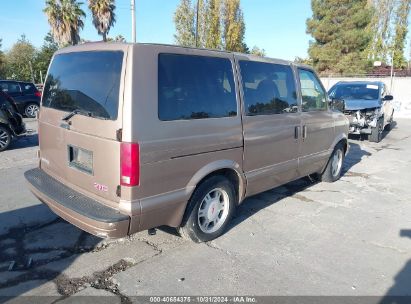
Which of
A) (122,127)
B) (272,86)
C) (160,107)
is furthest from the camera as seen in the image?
(272,86)

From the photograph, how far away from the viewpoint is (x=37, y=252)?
3.68 m

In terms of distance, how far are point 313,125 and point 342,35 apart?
34969 millimetres

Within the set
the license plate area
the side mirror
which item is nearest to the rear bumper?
the license plate area

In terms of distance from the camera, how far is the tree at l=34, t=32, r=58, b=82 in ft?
134

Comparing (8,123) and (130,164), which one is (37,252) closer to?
(130,164)

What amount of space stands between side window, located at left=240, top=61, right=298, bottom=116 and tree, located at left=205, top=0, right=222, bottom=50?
36.6m

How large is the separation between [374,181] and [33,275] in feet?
19.6

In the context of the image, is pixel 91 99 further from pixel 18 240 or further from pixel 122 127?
pixel 18 240

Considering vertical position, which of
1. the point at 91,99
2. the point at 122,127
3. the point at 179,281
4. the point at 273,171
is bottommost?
the point at 179,281

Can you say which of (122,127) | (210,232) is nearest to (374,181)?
(210,232)

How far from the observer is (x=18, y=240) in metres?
3.93

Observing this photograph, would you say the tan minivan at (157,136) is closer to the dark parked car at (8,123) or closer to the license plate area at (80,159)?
the license plate area at (80,159)

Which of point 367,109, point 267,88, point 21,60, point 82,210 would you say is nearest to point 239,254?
point 82,210

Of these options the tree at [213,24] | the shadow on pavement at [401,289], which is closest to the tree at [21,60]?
the tree at [213,24]
